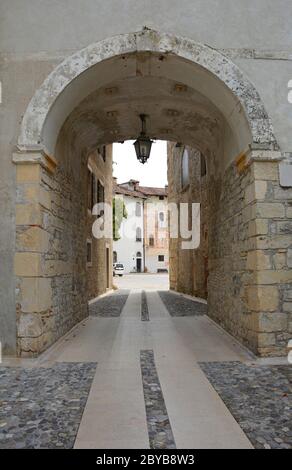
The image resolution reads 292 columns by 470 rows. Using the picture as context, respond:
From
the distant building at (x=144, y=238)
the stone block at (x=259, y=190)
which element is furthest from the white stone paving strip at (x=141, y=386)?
the distant building at (x=144, y=238)

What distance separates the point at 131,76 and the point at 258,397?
13.8 ft

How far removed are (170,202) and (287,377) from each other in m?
13.5

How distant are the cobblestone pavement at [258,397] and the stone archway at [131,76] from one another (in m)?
0.50

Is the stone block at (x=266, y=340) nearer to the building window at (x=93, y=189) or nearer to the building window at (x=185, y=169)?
the building window at (x=93, y=189)

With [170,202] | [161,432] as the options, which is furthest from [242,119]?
[170,202]

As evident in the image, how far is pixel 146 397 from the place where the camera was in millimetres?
3137

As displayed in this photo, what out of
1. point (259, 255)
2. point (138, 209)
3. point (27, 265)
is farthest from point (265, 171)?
point (138, 209)

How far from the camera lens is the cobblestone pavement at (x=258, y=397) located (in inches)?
95.6

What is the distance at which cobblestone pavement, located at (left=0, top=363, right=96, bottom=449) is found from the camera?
94.3 inches

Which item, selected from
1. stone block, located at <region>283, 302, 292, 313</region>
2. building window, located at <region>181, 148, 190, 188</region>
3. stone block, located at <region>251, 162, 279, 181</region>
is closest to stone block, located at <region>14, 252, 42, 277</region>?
stone block, located at <region>251, 162, 279, 181</region>

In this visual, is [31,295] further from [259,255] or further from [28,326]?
[259,255]

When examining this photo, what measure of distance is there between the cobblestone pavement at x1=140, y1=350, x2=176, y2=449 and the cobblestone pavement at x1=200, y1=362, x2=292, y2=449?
0.52 m

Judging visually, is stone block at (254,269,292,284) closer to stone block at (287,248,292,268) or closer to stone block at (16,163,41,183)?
stone block at (287,248,292,268)

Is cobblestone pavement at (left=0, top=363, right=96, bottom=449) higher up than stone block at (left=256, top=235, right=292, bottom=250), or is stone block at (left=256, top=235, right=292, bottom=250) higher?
stone block at (left=256, top=235, right=292, bottom=250)
